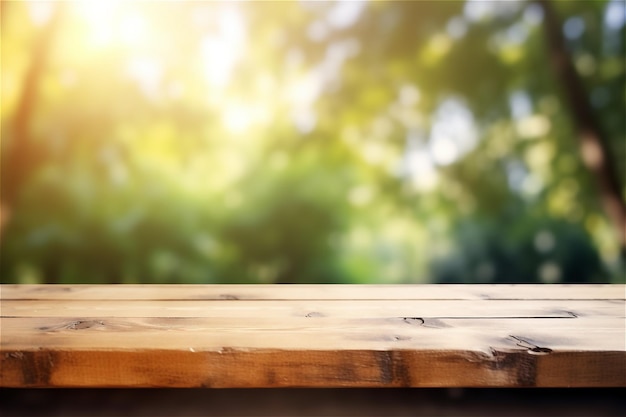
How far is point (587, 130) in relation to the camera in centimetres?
385

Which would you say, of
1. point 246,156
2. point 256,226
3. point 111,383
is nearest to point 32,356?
point 111,383

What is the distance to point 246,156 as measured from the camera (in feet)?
15.1

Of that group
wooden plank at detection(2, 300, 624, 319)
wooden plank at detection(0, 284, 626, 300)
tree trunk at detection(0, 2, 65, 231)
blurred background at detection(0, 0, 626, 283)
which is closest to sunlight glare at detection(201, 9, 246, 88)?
blurred background at detection(0, 0, 626, 283)

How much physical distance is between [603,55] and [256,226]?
268 cm

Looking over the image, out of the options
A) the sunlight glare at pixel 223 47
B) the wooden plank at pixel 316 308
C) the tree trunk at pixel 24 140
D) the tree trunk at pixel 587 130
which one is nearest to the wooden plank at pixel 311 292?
the wooden plank at pixel 316 308

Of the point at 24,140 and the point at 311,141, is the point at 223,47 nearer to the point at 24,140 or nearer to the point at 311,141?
the point at 311,141

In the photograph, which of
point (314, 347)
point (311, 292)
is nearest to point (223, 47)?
point (311, 292)

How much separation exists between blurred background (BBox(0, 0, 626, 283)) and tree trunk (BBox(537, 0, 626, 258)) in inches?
0.6

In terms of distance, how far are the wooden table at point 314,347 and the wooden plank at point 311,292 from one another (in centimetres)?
10

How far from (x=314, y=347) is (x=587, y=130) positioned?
3681 millimetres

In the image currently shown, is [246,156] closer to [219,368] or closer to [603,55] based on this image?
[603,55]

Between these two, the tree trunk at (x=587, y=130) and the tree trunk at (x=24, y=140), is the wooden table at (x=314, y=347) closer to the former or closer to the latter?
the tree trunk at (x=587, y=130)

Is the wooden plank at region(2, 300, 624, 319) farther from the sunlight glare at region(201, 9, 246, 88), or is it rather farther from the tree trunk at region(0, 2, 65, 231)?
the sunlight glare at region(201, 9, 246, 88)

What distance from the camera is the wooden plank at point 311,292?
1.00m
